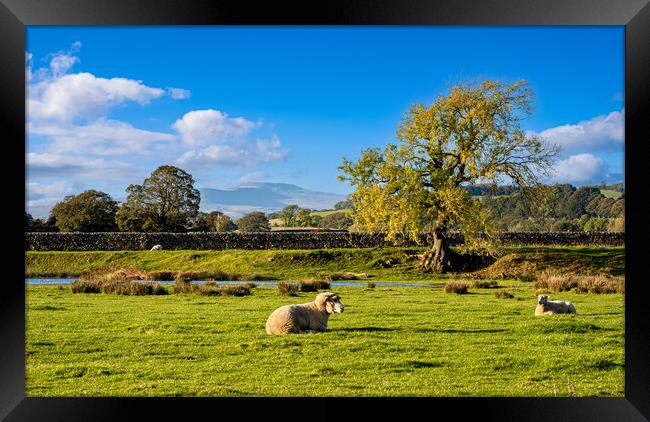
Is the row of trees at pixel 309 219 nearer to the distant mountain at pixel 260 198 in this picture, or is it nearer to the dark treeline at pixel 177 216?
the dark treeline at pixel 177 216

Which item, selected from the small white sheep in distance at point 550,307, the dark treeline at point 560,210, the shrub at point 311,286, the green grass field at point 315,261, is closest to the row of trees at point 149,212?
the green grass field at point 315,261

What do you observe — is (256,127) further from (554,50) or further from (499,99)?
(499,99)

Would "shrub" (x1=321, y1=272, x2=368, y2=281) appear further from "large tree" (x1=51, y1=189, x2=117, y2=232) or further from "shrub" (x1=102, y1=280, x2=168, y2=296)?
"large tree" (x1=51, y1=189, x2=117, y2=232)

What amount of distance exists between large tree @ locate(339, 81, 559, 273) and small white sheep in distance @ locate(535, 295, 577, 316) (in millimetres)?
7909

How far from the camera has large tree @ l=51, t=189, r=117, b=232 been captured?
25.8m

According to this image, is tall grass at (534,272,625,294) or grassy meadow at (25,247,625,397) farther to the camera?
tall grass at (534,272,625,294)

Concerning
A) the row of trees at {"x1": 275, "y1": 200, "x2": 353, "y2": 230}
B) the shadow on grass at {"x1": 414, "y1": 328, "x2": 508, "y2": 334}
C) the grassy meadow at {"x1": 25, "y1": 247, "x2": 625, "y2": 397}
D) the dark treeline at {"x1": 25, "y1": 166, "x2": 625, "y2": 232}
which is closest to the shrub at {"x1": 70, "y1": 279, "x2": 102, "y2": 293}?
the grassy meadow at {"x1": 25, "y1": 247, "x2": 625, "y2": 397}

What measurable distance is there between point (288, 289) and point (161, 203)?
1595cm

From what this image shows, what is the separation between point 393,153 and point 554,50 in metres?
12.2

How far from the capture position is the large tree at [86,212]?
25.8m

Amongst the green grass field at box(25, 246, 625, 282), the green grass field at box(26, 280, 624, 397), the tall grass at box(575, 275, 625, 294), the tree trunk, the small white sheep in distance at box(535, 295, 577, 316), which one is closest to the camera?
the green grass field at box(26, 280, 624, 397)

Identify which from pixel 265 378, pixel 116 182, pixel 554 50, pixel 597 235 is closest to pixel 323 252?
pixel 597 235
